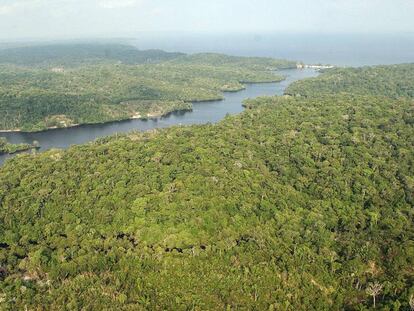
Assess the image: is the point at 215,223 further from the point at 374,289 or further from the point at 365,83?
the point at 365,83

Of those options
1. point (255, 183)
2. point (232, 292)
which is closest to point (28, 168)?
point (255, 183)

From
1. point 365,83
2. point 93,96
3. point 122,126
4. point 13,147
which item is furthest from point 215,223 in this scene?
point 365,83

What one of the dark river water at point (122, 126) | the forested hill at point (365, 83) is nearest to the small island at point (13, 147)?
the dark river water at point (122, 126)

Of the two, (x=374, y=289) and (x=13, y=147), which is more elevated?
(x=13, y=147)

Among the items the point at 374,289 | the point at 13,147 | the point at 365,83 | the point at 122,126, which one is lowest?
the point at 374,289

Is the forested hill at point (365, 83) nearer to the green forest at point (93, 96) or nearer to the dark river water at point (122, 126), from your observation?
the dark river water at point (122, 126)
